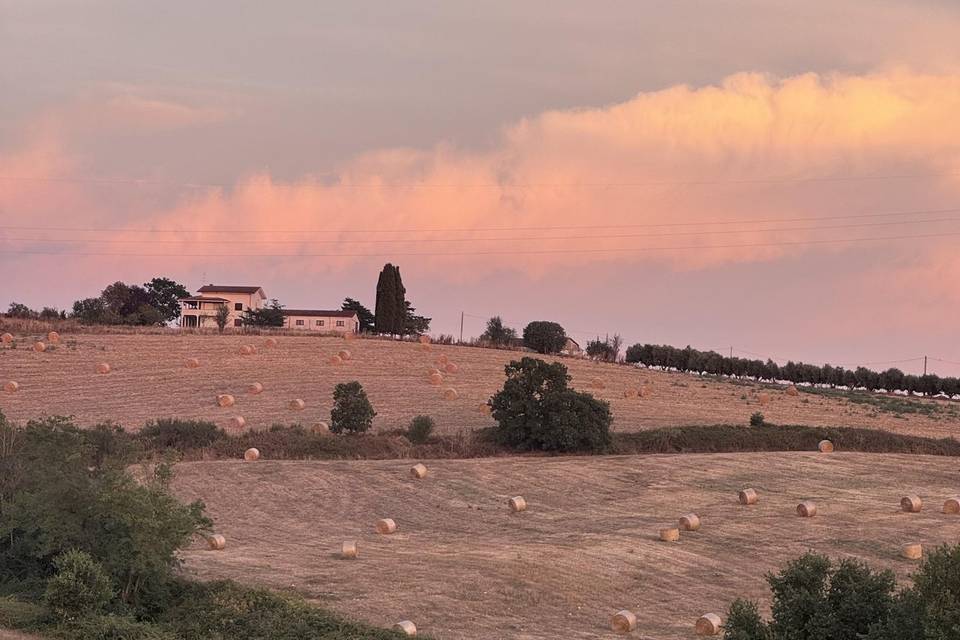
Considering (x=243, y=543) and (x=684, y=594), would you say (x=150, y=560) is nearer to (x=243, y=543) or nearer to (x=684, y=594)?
(x=243, y=543)

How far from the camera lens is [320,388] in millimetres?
67750

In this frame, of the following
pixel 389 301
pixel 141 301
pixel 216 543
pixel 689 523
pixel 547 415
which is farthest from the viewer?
pixel 141 301

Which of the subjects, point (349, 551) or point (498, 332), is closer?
point (349, 551)

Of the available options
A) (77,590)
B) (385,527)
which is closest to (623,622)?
(77,590)

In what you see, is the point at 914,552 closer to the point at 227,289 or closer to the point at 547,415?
the point at 547,415

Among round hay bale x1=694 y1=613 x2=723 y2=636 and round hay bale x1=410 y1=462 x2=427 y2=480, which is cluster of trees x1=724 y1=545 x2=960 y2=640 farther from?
round hay bale x1=410 y1=462 x2=427 y2=480

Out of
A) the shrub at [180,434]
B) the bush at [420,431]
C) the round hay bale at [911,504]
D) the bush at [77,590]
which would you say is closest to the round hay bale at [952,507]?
the round hay bale at [911,504]

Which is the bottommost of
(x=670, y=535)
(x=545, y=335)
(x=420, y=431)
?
(x=670, y=535)

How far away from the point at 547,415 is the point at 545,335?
62876 millimetres

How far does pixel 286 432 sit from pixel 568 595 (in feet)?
89.6

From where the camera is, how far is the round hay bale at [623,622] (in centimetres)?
2602

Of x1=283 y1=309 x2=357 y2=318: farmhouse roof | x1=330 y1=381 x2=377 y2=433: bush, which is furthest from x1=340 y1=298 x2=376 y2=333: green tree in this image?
x1=330 y1=381 x2=377 y2=433: bush

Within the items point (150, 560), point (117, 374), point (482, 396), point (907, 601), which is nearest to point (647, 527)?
point (150, 560)

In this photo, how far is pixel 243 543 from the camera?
35.7 metres
